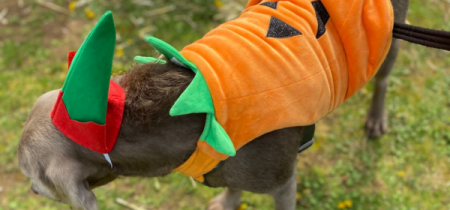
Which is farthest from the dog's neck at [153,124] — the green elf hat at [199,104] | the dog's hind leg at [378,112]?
the dog's hind leg at [378,112]

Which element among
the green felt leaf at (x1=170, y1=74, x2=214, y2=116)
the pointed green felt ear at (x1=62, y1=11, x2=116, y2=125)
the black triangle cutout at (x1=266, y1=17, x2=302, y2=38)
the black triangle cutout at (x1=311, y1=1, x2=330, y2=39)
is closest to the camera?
the pointed green felt ear at (x1=62, y1=11, x2=116, y2=125)

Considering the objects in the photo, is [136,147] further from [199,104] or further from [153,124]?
Result: [199,104]

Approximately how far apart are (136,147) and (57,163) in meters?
0.37

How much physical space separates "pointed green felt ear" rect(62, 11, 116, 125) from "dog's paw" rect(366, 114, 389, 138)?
2.83 metres

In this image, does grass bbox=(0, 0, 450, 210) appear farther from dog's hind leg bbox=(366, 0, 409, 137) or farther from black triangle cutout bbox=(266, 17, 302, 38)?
black triangle cutout bbox=(266, 17, 302, 38)

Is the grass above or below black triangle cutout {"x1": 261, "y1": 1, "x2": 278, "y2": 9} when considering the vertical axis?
below

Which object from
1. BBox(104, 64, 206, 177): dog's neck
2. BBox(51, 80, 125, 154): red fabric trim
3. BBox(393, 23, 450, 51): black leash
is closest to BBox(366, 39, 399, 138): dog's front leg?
BBox(393, 23, 450, 51): black leash

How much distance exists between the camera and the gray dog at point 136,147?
5.49 ft

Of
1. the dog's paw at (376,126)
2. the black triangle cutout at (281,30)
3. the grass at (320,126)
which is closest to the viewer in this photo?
the black triangle cutout at (281,30)

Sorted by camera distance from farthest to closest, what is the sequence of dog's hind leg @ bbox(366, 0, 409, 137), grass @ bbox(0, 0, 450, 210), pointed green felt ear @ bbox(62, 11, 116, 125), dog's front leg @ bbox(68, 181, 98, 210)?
1. dog's hind leg @ bbox(366, 0, 409, 137)
2. grass @ bbox(0, 0, 450, 210)
3. dog's front leg @ bbox(68, 181, 98, 210)
4. pointed green felt ear @ bbox(62, 11, 116, 125)

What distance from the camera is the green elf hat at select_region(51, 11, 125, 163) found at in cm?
130

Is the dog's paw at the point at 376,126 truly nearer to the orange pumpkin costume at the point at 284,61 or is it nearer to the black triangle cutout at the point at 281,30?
the orange pumpkin costume at the point at 284,61

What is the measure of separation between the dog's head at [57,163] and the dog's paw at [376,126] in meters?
2.69

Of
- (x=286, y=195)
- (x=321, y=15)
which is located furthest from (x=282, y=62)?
(x=286, y=195)
